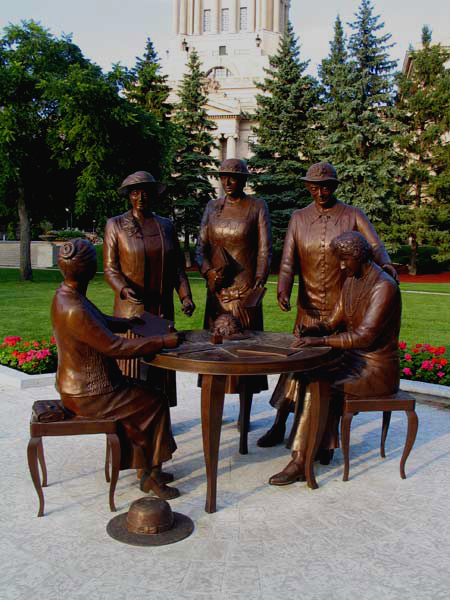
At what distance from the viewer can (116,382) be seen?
411 cm

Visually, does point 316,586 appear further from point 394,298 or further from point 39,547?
point 394,298

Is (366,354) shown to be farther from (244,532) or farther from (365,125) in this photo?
(365,125)

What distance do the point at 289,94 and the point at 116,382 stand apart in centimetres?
3001

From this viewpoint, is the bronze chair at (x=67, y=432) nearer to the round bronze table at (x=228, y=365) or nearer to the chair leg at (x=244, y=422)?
the round bronze table at (x=228, y=365)

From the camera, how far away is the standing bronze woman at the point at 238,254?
552cm

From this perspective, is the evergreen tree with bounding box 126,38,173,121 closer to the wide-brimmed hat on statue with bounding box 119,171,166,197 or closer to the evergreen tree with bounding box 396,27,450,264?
the evergreen tree with bounding box 396,27,450,264

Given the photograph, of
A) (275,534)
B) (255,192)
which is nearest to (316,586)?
(275,534)

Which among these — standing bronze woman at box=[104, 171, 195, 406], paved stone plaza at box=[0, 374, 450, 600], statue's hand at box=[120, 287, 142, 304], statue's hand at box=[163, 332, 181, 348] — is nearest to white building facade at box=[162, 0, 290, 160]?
standing bronze woman at box=[104, 171, 195, 406]

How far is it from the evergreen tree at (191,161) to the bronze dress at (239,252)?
2632cm

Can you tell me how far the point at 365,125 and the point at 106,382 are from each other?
2810cm

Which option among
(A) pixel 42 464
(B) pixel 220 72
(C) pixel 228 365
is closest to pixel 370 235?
(C) pixel 228 365

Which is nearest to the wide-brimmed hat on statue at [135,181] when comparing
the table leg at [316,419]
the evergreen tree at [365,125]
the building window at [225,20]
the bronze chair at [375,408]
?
the table leg at [316,419]

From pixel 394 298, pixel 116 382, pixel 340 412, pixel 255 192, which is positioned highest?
pixel 255 192

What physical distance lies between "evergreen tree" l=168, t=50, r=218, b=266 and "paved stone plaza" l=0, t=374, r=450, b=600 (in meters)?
27.4
